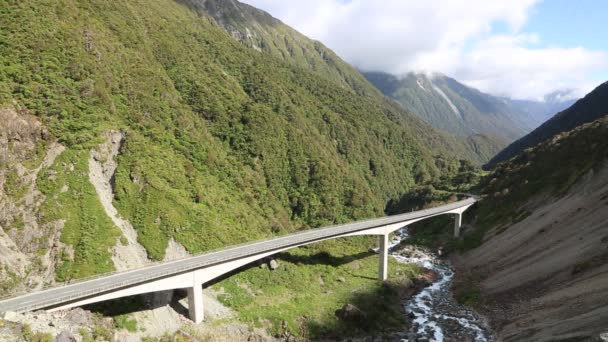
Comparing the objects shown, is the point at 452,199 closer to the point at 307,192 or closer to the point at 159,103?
the point at 307,192

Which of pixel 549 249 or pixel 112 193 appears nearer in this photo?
pixel 112 193

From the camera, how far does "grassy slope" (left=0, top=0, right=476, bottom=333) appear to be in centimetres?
4434

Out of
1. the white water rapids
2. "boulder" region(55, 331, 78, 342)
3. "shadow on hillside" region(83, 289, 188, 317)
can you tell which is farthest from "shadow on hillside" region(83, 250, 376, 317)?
the white water rapids

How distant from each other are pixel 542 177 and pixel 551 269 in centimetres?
4336

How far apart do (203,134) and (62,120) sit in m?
27.0

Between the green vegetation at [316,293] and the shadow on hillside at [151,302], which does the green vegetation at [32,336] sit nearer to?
the shadow on hillside at [151,302]

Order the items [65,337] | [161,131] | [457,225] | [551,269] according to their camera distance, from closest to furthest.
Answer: [65,337], [551,269], [161,131], [457,225]

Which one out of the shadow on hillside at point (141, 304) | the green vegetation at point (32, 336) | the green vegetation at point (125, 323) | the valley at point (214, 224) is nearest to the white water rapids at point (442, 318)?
the valley at point (214, 224)

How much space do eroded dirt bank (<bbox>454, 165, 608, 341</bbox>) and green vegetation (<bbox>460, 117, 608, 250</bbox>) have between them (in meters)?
3.42

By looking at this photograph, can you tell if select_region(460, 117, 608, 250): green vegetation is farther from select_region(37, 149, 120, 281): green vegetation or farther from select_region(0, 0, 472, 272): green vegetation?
select_region(37, 149, 120, 281): green vegetation

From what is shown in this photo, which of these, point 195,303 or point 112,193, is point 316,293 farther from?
point 112,193

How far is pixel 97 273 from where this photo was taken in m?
36.2

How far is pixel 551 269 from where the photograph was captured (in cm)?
4584

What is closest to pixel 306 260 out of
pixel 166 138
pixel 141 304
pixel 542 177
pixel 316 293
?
pixel 316 293
